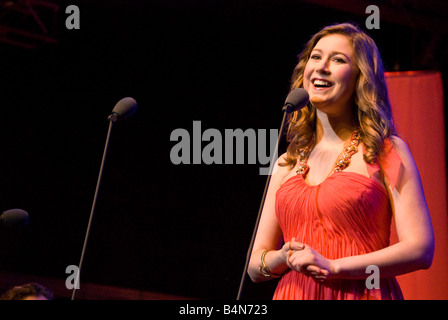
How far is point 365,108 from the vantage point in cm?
193

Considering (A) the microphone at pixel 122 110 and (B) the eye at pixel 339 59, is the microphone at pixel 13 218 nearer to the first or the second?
(A) the microphone at pixel 122 110

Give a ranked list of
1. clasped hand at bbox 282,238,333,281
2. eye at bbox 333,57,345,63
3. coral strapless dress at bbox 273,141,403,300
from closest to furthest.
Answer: clasped hand at bbox 282,238,333,281 → coral strapless dress at bbox 273,141,403,300 → eye at bbox 333,57,345,63

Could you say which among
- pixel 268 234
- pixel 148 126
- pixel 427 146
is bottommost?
pixel 268 234

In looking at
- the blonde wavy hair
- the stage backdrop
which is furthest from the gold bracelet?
the stage backdrop

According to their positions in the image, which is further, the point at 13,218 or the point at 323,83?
the point at 323,83

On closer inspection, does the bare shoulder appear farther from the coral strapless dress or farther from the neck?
the neck

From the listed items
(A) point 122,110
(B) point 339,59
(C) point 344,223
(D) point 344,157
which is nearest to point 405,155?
(D) point 344,157

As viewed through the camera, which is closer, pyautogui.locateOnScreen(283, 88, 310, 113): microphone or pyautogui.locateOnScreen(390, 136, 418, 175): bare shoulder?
pyautogui.locateOnScreen(283, 88, 310, 113): microphone

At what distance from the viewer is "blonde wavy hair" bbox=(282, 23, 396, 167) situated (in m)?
1.89

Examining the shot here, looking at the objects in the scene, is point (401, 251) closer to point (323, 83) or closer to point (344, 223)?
point (344, 223)

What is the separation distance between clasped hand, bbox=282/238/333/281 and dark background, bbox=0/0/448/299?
14.9 feet

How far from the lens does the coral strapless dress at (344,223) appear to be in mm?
1752

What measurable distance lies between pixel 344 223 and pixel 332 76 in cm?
48

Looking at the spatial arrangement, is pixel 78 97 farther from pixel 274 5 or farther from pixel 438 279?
pixel 438 279
